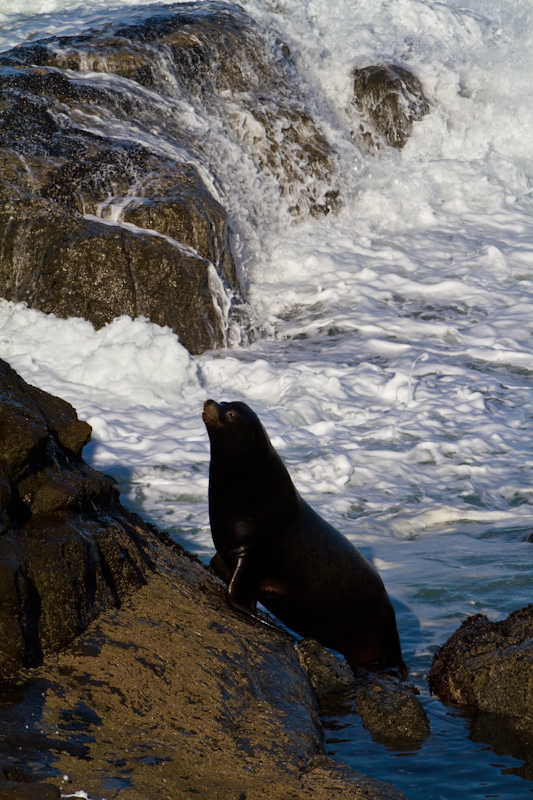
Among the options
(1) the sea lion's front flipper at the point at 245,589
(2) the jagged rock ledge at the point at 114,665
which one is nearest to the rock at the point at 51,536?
(2) the jagged rock ledge at the point at 114,665

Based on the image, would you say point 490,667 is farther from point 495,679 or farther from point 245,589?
point 245,589

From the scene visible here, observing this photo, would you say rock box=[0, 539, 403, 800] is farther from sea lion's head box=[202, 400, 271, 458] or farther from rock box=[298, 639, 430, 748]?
sea lion's head box=[202, 400, 271, 458]

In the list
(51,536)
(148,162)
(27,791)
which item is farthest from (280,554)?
(148,162)

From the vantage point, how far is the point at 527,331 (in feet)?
40.6

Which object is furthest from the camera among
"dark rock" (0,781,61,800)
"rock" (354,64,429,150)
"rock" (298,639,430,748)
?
"rock" (354,64,429,150)

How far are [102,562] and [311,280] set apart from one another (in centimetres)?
1050

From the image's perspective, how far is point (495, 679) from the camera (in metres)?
3.98

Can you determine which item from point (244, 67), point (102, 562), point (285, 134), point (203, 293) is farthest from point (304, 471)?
point (244, 67)

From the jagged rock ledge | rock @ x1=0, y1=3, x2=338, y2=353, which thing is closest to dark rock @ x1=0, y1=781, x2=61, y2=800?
the jagged rock ledge

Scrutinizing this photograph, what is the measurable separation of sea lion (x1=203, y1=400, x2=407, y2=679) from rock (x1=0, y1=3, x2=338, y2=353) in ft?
21.3

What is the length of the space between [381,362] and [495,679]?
7408 millimetres

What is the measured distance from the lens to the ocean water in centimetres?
593

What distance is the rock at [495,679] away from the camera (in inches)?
146

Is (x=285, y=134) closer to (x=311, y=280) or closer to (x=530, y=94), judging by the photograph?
(x=311, y=280)
